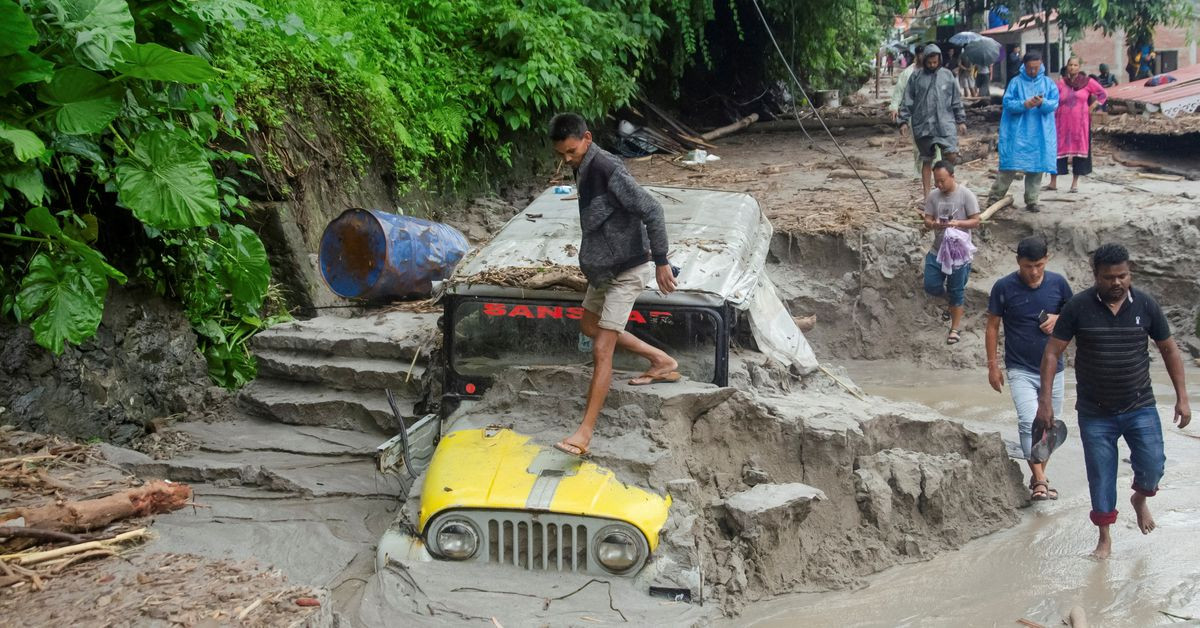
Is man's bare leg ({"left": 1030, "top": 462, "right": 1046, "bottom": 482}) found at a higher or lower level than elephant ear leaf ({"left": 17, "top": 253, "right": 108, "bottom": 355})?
lower

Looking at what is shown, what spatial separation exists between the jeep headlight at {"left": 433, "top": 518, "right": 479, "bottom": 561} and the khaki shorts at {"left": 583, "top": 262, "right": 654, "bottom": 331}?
3.92 feet

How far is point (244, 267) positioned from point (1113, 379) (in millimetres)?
5970

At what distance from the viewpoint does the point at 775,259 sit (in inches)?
450

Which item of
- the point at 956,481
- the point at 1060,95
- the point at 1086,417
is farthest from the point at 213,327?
the point at 1060,95

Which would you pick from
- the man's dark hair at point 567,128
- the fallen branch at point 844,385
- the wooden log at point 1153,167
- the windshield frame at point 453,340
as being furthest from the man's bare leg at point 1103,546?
the wooden log at point 1153,167

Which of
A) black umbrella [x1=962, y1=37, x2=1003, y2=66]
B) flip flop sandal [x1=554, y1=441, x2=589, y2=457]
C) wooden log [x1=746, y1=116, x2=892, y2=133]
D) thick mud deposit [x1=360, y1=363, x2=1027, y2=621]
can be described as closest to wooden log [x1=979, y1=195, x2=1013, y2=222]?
thick mud deposit [x1=360, y1=363, x2=1027, y2=621]

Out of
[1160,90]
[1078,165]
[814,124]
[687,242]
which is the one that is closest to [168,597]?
[687,242]

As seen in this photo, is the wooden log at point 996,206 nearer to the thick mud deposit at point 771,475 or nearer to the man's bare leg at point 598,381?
the thick mud deposit at point 771,475

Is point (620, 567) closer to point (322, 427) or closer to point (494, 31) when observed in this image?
point (322, 427)

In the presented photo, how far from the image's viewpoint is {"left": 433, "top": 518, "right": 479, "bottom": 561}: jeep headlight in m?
4.59

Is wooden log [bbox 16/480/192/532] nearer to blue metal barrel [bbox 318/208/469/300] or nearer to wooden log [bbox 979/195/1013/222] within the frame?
blue metal barrel [bbox 318/208/469/300]

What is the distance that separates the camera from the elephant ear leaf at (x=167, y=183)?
632 cm

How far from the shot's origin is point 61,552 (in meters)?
4.52

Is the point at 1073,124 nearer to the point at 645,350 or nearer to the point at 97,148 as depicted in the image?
the point at 645,350
